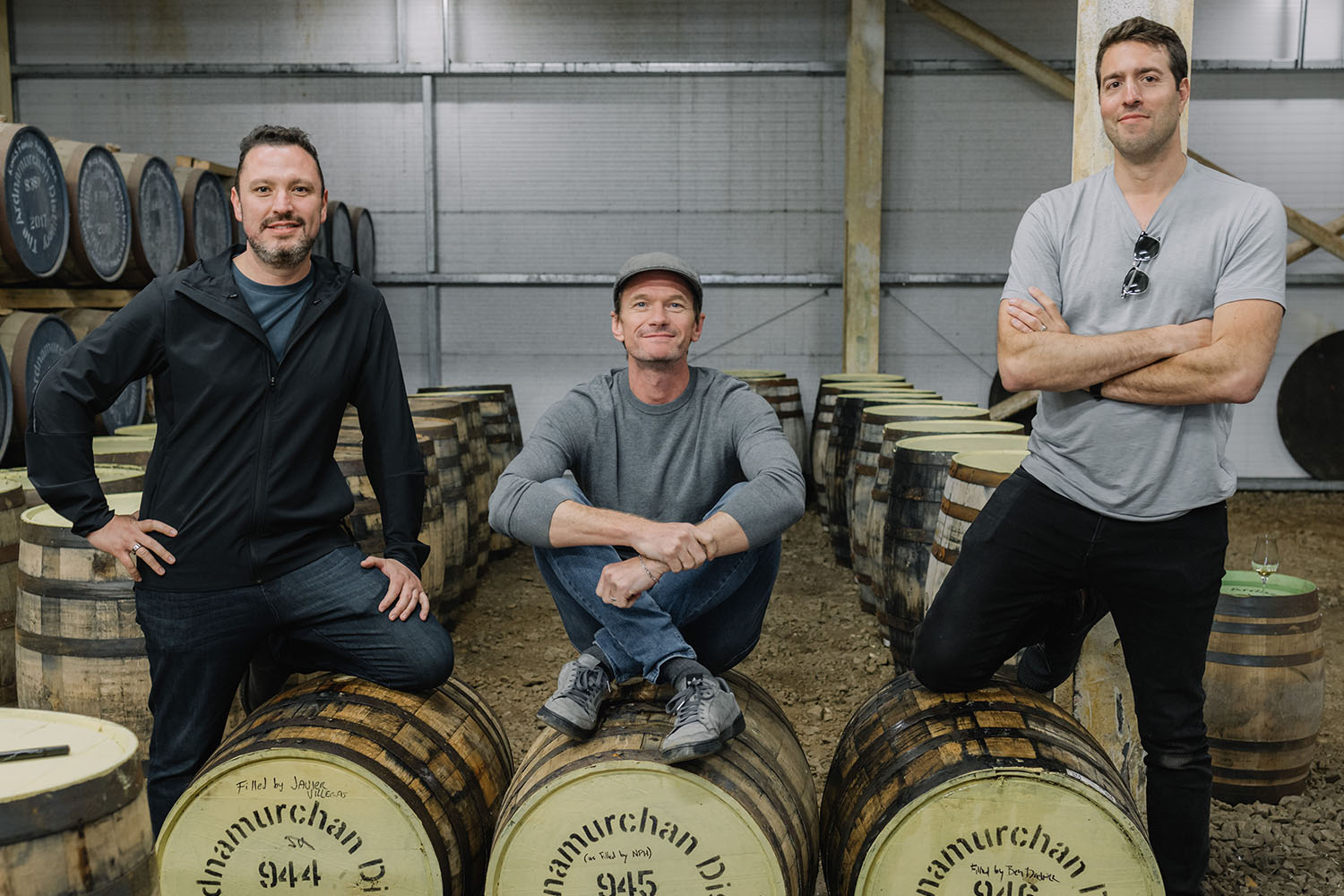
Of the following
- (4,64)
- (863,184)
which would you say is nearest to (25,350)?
(4,64)

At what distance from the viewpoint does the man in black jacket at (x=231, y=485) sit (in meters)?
2.41

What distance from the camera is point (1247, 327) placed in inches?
83.1

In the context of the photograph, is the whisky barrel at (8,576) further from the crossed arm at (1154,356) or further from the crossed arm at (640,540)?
the crossed arm at (1154,356)

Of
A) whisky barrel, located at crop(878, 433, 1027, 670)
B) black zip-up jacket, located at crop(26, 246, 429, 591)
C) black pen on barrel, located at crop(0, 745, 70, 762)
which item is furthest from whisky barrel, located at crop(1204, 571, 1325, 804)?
black pen on barrel, located at crop(0, 745, 70, 762)

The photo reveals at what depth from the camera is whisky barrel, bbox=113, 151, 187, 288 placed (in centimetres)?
598

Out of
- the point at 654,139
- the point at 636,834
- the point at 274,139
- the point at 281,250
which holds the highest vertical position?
the point at 654,139

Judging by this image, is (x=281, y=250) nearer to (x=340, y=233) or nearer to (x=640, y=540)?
(x=640, y=540)

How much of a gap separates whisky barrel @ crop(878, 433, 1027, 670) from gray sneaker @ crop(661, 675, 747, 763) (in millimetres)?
1637

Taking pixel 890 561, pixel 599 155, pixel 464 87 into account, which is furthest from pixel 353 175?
pixel 890 561

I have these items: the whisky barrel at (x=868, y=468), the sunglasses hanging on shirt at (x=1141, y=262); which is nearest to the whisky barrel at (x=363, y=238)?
the whisky barrel at (x=868, y=468)

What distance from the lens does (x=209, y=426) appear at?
7.99 feet

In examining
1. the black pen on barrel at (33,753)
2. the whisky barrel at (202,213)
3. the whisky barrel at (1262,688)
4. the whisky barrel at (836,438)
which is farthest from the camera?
the whisky barrel at (202,213)

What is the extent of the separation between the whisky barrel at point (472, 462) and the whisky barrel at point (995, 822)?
3.16 m

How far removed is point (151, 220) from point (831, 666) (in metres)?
4.51
